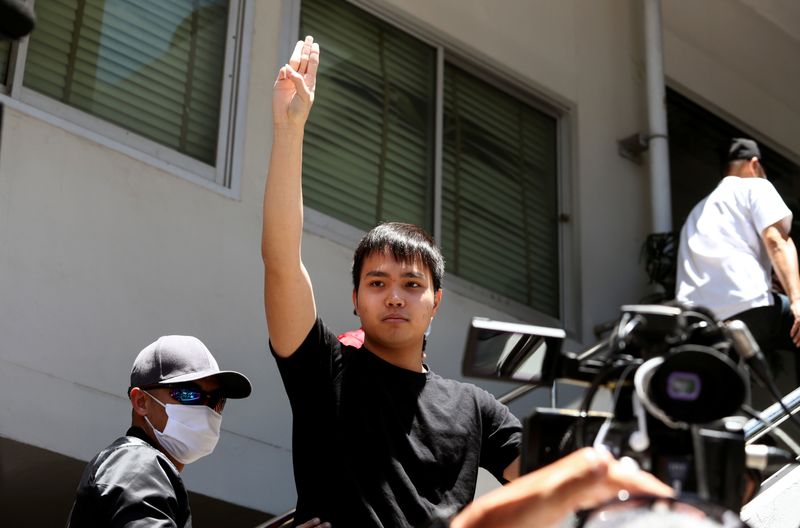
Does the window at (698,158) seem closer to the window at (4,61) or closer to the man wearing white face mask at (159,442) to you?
the window at (4,61)

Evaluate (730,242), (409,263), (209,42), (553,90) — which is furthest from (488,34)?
(409,263)

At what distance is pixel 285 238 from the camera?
3162 millimetres

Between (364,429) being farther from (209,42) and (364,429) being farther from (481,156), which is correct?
(481,156)

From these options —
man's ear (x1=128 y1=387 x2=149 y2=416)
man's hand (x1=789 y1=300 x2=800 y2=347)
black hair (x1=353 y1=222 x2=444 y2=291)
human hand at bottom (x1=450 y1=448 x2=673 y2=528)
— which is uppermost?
man's hand (x1=789 y1=300 x2=800 y2=347)

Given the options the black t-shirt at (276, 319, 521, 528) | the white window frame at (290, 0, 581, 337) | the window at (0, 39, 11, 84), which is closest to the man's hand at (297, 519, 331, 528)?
the black t-shirt at (276, 319, 521, 528)

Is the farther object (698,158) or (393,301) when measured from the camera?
(698,158)

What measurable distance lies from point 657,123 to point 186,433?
5315 mm

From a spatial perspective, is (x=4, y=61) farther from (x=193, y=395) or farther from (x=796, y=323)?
(x=796, y=323)

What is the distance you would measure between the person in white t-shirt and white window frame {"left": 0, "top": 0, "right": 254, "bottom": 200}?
2.32 metres

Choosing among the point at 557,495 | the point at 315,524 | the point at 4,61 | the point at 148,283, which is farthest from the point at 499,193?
the point at 557,495

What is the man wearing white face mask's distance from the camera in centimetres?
335

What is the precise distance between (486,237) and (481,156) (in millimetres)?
554

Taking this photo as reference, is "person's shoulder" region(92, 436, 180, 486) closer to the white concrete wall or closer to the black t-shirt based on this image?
the black t-shirt

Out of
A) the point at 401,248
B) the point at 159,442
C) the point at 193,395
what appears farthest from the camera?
the point at 193,395
